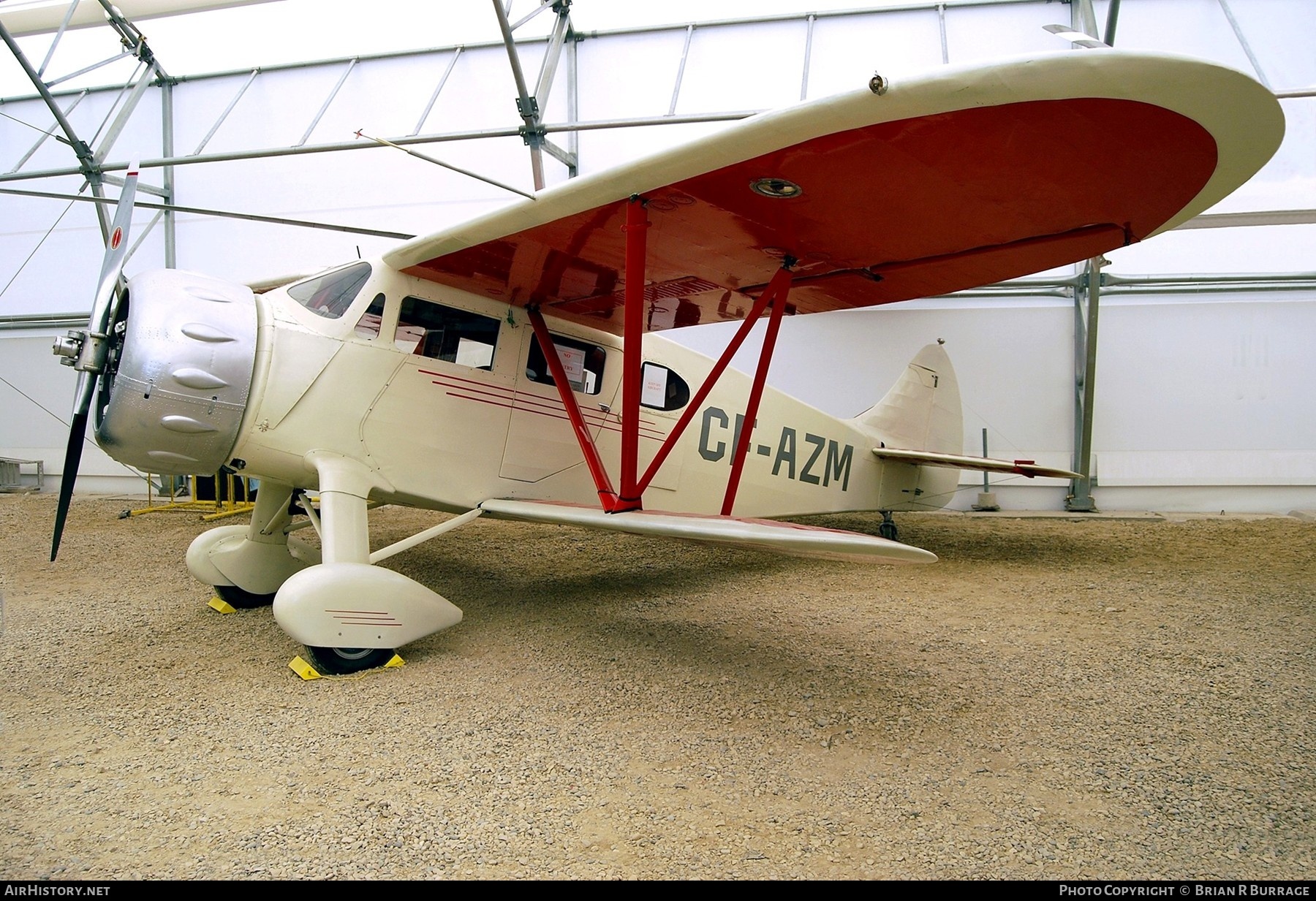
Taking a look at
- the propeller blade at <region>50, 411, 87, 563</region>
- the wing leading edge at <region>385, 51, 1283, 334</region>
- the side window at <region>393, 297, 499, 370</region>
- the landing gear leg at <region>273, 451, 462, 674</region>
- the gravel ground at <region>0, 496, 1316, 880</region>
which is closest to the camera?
the gravel ground at <region>0, 496, 1316, 880</region>

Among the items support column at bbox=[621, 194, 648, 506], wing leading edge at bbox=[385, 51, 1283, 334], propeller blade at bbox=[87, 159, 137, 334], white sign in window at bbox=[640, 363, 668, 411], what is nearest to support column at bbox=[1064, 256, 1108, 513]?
wing leading edge at bbox=[385, 51, 1283, 334]

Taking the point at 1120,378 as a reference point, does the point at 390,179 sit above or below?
→ above

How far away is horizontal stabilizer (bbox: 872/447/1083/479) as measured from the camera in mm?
6805

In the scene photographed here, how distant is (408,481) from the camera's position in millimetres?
4582

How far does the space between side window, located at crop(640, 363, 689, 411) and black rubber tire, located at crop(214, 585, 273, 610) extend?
9.97 feet

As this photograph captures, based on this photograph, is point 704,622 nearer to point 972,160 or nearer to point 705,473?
point 705,473

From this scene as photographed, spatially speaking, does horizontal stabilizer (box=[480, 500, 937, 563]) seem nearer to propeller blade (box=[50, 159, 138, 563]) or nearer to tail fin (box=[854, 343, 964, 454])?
propeller blade (box=[50, 159, 138, 563])

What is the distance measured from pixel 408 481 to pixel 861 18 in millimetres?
9343

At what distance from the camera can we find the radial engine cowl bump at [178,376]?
12.2 feet

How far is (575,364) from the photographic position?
5.54m

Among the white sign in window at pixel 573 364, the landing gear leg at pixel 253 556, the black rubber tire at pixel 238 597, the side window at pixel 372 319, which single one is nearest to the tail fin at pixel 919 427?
the white sign in window at pixel 573 364

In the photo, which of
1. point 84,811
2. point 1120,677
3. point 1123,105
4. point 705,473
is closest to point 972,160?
point 1123,105

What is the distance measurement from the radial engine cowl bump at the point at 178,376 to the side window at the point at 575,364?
179cm

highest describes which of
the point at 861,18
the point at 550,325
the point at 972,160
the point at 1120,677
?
the point at 861,18
